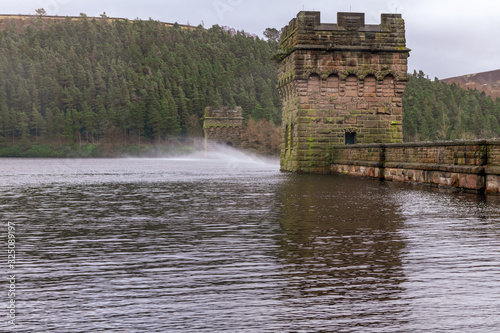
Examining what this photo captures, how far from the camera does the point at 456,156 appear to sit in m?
18.7

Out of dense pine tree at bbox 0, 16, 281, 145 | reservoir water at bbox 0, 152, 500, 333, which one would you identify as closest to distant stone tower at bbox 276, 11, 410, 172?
reservoir water at bbox 0, 152, 500, 333

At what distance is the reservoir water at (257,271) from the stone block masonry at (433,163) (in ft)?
15.8

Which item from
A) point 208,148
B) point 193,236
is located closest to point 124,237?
point 193,236

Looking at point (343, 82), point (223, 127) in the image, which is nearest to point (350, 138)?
point (343, 82)

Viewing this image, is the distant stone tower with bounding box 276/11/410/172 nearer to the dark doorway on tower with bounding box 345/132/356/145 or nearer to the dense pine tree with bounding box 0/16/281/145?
the dark doorway on tower with bounding box 345/132/356/145

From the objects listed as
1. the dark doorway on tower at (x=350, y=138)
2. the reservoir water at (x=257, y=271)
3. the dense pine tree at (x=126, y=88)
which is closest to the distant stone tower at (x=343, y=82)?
the dark doorway on tower at (x=350, y=138)

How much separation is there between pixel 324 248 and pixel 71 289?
320 cm

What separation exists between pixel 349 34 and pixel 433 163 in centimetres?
1348

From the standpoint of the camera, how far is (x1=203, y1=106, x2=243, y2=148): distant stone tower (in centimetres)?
10106

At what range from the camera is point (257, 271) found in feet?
20.6

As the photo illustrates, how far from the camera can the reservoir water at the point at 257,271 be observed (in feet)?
15.1

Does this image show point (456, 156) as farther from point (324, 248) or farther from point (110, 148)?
point (110, 148)

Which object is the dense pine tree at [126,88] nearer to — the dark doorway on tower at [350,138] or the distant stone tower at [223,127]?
the distant stone tower at [223,127]

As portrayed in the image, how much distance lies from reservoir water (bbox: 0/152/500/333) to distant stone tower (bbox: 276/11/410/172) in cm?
Result: 2075
